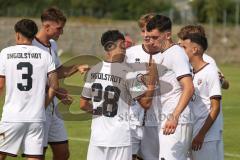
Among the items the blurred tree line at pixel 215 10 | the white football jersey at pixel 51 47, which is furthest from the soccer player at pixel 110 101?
the blurred tree line at pixel 215 10

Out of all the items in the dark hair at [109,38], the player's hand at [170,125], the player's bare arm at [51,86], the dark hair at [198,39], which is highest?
the dark hair at [198,39]

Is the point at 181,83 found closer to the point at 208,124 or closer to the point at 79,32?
the point at 208,124

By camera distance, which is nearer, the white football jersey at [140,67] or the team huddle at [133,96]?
the team huddle at [133,96]

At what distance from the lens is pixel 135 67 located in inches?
396

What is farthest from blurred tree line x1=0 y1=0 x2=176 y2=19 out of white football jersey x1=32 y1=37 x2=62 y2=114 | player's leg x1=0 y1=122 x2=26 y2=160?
player's leg x1=0 y1=122 x2=26 y2=160

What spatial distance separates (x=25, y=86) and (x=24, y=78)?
0.10m

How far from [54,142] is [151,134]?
5.43 ft

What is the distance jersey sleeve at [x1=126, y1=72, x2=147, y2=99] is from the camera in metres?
9.70

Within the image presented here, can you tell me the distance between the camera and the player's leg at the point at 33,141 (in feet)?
33.2

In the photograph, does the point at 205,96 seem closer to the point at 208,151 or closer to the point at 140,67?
the point at 208,151

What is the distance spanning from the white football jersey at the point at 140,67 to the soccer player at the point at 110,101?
0.45 meters

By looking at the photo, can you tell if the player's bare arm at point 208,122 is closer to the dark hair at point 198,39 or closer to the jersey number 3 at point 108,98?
the dark hair at point 198,39

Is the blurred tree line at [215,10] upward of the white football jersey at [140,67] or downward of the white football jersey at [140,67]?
upward

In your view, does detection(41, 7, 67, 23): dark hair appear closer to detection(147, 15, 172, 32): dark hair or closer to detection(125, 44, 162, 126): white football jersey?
detection(125, 44, 162, 126): white football jersey
